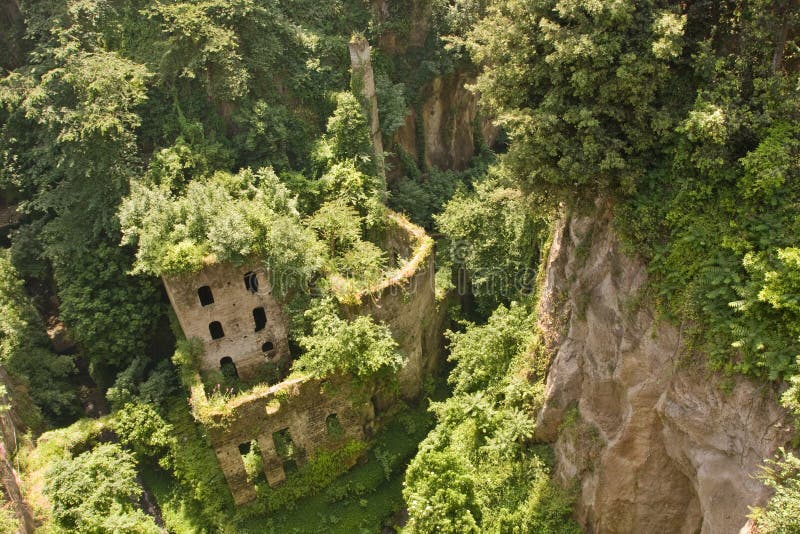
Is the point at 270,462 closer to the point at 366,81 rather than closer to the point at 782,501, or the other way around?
the point at 782,501

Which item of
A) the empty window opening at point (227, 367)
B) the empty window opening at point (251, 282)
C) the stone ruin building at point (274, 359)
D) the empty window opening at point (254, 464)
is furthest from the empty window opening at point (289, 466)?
the empty window opening at point (251, 282)

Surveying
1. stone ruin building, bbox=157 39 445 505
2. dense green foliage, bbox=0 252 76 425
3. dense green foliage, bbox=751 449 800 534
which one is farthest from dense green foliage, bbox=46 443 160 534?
dense green foliage, bbox=751 449 800 534

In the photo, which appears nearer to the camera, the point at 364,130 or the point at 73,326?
the point at 73,326

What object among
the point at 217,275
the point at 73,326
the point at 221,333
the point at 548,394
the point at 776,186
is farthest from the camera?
the point at 73,326

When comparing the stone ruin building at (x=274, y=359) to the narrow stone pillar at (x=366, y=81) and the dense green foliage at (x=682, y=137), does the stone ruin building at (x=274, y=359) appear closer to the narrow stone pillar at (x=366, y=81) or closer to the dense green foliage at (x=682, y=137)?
the narrow stone pillar at (x=366, y=81)

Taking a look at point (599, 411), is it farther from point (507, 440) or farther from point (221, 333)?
point (221, 333)

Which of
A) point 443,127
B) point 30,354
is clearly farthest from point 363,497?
point 443,127

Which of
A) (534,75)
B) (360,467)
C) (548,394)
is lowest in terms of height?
(360,467)

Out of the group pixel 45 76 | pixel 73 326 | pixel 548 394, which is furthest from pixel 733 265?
pixel 45 76
